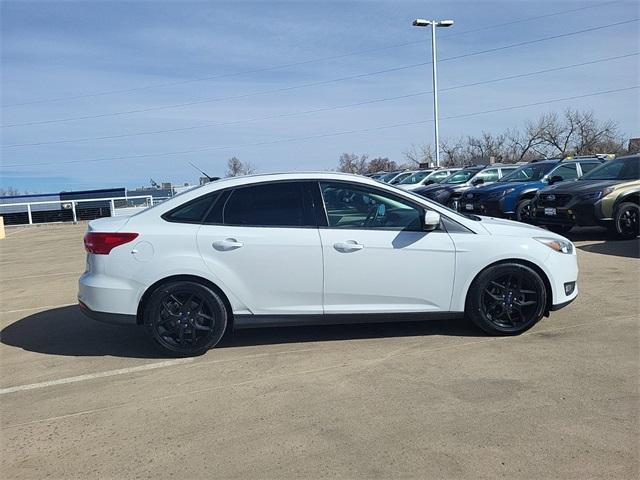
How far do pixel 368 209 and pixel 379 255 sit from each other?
46cm

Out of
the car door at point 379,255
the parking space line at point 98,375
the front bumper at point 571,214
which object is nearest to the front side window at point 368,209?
the car door at point 379,255

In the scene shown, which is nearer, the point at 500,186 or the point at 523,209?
the point at 523,209

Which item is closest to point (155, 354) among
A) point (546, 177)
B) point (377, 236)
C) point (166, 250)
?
point (166, 250)

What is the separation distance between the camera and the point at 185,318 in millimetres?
4793

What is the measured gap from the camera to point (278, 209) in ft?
16.3

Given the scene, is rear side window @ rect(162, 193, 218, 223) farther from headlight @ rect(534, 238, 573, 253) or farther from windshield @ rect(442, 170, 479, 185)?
windshield @ rect(442, 170, 479, 185)

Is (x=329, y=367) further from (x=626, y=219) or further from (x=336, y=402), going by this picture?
(x=626, y=219)

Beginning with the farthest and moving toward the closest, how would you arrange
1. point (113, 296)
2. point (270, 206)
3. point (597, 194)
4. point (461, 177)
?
point (461, 177) < point (597, 194) < point (270, 206) < point (113, 296)

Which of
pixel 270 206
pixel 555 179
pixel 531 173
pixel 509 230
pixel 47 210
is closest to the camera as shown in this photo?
pixel 270 206

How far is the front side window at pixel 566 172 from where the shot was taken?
13.9 m

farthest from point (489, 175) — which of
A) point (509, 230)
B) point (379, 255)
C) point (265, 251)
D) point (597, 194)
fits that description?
point (265, 251)

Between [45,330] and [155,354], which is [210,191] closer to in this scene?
[155,354]

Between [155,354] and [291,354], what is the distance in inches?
50.3

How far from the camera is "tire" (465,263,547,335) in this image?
498 centimetres
